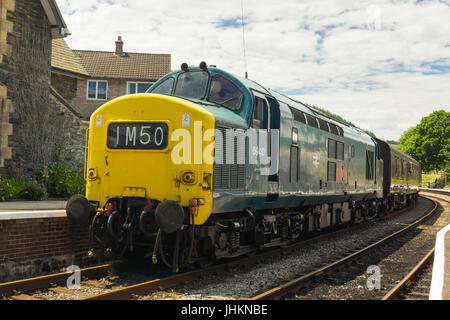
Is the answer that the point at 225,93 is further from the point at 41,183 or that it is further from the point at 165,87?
the point at 41,183

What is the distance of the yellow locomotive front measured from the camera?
7184mm

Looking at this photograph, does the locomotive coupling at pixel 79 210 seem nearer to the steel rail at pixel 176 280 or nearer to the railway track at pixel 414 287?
the steel rail at pixel 176 280

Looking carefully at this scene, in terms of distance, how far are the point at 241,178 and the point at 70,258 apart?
3356mm

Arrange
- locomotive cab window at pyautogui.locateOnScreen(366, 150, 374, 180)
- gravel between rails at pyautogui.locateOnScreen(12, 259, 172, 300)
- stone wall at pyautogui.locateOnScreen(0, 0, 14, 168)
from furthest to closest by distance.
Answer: locomotive cab window at pyautogui.locateOnScreen(366, 150, 374, 180)
stone wall at pyautogui.locateOnScreen(0, 0, 14, 168)
gravel between rails at pyautogui.locateOnScreen(12, 259, 172, 300)

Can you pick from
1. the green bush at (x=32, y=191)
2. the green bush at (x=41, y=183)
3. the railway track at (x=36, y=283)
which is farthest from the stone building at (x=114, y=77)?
the railway track at (x=36, y=283)

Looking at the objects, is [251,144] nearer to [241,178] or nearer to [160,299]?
[241,178]

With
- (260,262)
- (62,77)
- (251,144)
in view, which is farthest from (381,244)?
(62,77)

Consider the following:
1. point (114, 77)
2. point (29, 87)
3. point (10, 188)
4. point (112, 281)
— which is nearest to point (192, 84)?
point (112, 281)

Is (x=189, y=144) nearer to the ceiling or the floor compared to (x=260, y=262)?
nearer to the ceiling

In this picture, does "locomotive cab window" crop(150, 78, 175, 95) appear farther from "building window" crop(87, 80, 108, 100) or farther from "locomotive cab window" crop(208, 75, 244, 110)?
"building window" crop(87, 80, 108, 100)

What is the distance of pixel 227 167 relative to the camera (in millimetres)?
7859

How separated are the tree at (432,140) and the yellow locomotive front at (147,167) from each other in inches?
2767

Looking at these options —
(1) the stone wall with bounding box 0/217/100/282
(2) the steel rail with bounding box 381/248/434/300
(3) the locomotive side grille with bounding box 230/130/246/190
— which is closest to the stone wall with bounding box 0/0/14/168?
(1) the stone wall with bounding box 0/217/100/282

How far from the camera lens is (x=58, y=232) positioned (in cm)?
823
